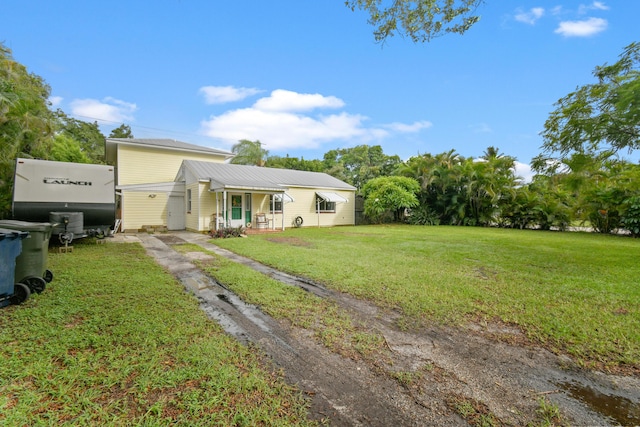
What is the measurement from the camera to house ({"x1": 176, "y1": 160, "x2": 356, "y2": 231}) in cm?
1450

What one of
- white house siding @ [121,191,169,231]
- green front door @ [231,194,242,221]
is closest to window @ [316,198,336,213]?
green front door @ [231,194,242,221]

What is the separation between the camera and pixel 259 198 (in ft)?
54.5

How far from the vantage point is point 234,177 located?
53.1ft

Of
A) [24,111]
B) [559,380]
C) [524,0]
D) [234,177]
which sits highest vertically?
[524,0]

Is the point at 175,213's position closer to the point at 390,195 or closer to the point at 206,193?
the point at 206,193

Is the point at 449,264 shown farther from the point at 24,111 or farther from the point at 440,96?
the point at 24,111

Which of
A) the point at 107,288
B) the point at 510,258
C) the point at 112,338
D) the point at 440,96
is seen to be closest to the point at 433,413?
the point at 112,338

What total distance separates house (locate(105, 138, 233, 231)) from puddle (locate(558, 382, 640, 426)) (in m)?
16.9

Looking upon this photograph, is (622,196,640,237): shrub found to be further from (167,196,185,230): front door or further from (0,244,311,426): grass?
(167,196,185,230): front door

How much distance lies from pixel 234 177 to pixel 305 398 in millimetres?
15164

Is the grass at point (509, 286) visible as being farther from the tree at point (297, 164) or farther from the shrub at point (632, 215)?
the tree at point (297, 164)

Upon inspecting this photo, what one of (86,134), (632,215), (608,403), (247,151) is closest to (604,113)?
(608,403)

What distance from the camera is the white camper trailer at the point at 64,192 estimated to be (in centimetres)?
834

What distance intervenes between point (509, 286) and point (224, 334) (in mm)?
5198
